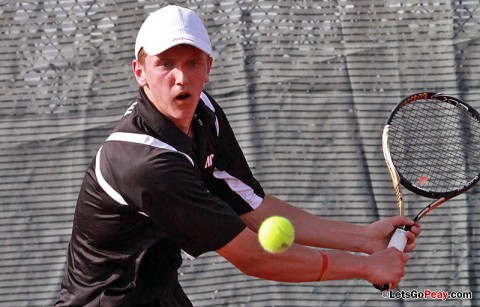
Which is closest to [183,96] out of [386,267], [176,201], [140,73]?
[140,73]

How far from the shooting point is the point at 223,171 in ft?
12.1

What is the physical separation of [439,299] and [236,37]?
1821 millimetres

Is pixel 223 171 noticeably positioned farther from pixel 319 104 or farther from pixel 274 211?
pixel 319 104

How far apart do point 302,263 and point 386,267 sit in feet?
1.14

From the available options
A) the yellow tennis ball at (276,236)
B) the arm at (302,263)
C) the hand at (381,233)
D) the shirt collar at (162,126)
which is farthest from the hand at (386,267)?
the shirt collar at (162,126)

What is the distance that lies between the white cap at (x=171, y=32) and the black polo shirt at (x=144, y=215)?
215 mm

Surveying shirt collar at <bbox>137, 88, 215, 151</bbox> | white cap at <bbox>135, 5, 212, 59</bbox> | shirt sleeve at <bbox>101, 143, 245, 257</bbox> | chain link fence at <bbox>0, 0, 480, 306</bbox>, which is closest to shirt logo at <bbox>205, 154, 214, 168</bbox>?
shirt collar at <bbox>137, 88, 215, 151</bbox>

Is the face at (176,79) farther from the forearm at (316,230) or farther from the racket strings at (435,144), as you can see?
the racket strings at (435,144)

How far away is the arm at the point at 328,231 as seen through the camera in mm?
3834

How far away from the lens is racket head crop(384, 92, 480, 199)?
4844mm

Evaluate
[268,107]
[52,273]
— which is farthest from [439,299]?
[52,273]
